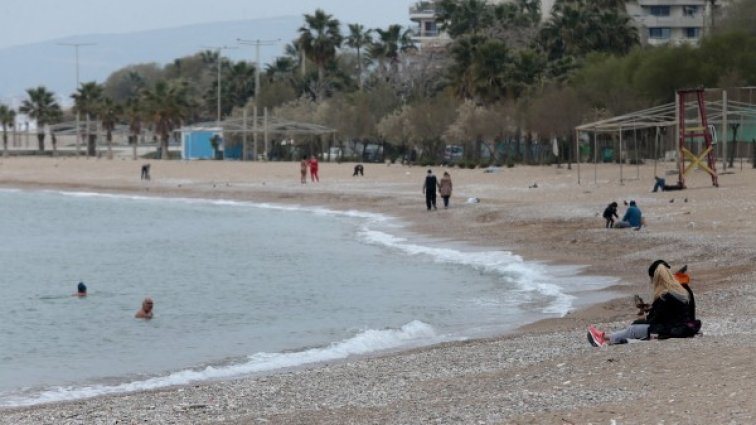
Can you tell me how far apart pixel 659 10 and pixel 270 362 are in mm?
93139

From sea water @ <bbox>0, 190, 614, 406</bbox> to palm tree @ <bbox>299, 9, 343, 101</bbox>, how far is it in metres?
54.9

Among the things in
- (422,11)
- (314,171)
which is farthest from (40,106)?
(314,171)

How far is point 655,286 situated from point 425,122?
199 ft

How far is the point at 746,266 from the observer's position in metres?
21.6

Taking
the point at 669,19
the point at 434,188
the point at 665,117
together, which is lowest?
the point at 434,188

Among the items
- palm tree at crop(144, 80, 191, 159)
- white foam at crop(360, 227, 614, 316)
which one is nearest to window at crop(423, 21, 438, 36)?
palm tree at crop(144, 80, 191, 159)

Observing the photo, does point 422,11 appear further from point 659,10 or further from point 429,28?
point 659,10

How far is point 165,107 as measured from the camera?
341 ft

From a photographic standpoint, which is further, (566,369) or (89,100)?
(89,100)

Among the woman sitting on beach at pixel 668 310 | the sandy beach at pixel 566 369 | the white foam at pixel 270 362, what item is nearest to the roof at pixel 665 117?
the sandy beach at pixel 566 369

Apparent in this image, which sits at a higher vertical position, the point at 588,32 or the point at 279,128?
the point at 588,32

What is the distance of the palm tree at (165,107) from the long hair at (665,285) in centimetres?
9080

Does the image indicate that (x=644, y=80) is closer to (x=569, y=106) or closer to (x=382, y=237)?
(x=569, y=106)

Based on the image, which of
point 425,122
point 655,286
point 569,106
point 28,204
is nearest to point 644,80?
→ point 569,106
